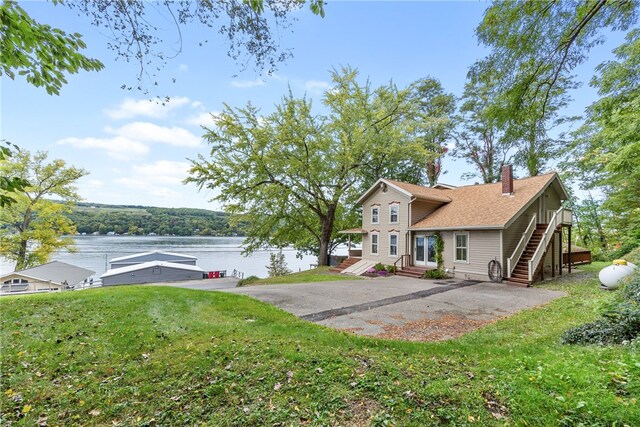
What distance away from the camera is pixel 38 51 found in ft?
10.3

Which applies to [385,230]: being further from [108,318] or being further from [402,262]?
[108,318]

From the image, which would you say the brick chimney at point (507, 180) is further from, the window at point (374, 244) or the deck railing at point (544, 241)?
the window at point (374, 244)

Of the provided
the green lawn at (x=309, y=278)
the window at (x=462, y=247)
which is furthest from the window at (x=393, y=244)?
the window at (x=462, y=247)

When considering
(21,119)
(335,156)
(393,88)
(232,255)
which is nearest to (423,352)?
(21,119)

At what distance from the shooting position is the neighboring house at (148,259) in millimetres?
29234

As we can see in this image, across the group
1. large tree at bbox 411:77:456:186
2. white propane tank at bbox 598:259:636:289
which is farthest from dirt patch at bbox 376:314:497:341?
large tree at bbox 411:77:456:186

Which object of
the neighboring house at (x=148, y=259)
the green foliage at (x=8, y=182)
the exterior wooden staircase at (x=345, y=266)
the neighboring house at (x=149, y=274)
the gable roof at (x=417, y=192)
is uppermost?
the gable roof at (x=417, y=192)

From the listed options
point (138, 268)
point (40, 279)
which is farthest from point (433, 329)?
point (40, 279)

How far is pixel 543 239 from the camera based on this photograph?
13656 millimetres

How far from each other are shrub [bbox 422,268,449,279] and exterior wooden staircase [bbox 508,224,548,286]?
3.00m

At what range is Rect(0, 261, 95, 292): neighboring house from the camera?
20.1 m

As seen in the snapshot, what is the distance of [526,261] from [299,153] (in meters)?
15.2

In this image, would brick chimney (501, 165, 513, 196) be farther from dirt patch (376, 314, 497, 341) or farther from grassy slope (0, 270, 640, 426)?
grassy slope (0, 270, 640, 426)

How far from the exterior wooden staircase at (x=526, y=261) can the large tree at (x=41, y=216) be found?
106 ft
